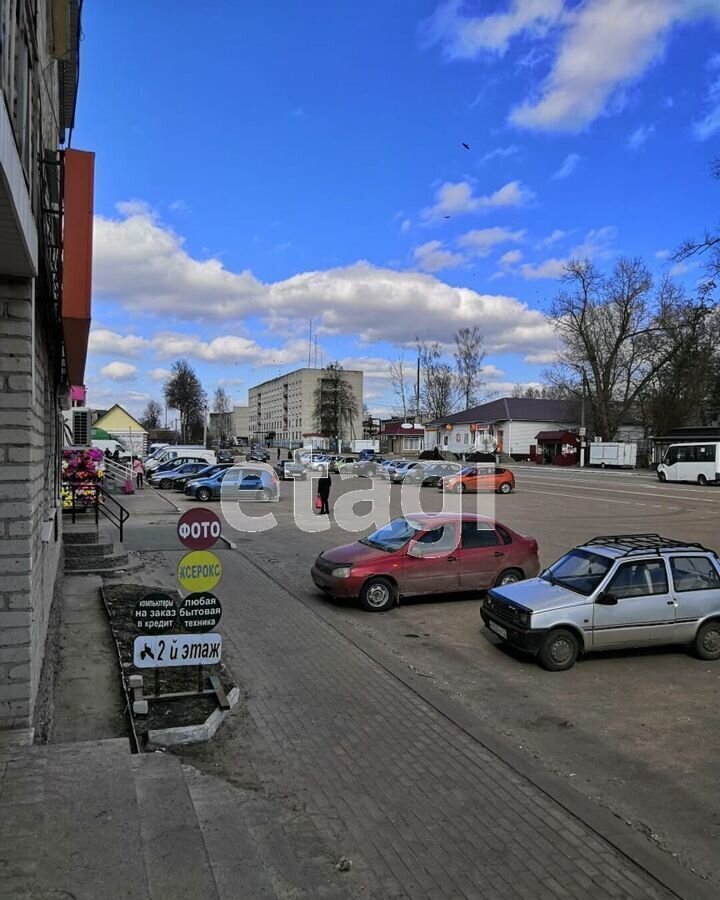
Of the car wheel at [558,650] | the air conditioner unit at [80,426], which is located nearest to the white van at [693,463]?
the air conditioner unit at [80,426]

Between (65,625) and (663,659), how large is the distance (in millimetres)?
7836

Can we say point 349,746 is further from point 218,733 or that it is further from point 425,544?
point 425,544

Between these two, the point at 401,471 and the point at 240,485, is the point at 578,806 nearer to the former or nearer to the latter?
the point at 240,485

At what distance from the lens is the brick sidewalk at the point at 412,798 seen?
159 inches

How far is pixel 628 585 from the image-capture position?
8648mm

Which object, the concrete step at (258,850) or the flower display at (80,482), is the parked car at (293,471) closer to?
the flower display at (80,482)

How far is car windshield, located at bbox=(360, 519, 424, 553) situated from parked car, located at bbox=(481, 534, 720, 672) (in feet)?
8.32

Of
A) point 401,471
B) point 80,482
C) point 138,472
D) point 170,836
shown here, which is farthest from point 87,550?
point 401,471

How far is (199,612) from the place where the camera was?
6613mm

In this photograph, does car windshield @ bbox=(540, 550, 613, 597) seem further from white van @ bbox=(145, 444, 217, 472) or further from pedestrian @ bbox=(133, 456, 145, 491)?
white van @ bbox=(145, 444, 217, 472)

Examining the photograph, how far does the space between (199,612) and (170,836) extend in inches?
105

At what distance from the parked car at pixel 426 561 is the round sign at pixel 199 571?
4.68 m

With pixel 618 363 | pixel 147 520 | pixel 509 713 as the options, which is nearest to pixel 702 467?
pixel 618 363

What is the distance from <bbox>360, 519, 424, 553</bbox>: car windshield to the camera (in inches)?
458
